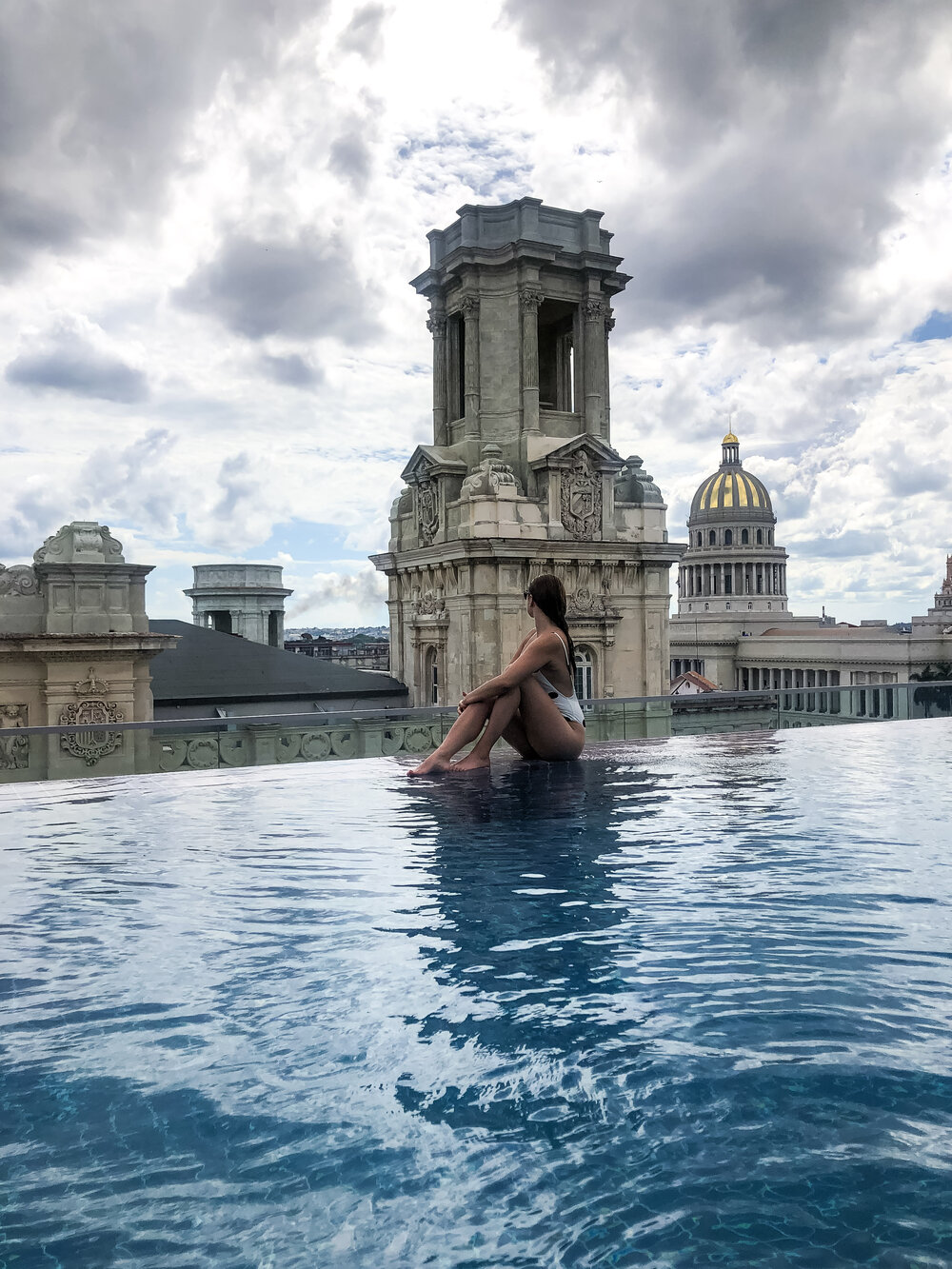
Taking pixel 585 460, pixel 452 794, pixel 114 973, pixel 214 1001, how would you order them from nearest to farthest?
pixel 214 1001 < pixel 114 973 < pixel 452 794 < pixel 585 460

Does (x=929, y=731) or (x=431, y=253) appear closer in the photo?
(x=929, y=731)

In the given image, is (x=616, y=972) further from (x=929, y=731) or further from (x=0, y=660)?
(x=0, y=660)

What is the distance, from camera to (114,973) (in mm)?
4371

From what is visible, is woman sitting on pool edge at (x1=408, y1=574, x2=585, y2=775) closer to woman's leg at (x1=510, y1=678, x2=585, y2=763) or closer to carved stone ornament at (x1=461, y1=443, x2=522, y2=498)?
woman's leg at (x1=510, y1=678, x2=585, y2=763)

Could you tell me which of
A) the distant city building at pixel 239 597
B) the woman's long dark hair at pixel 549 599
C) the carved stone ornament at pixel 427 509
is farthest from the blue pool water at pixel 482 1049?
the distant city building at pixel 239 597

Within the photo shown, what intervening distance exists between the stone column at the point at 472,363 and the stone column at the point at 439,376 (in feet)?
6.94

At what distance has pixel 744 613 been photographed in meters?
109

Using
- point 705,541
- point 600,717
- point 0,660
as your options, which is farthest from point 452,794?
point 705,541

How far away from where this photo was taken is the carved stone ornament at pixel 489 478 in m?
31.5

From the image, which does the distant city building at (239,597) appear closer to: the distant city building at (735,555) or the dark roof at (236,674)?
the dark roof at (236,674)

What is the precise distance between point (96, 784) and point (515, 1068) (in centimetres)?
738

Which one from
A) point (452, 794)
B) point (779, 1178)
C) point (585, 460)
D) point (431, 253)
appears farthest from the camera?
point (431, 253)

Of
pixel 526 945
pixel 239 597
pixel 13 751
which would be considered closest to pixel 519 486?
pixel 239 597

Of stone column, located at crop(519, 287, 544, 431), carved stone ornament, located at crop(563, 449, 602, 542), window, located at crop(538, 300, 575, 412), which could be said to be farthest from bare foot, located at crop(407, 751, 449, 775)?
window, located at crop(538, 300, 575, 412)
